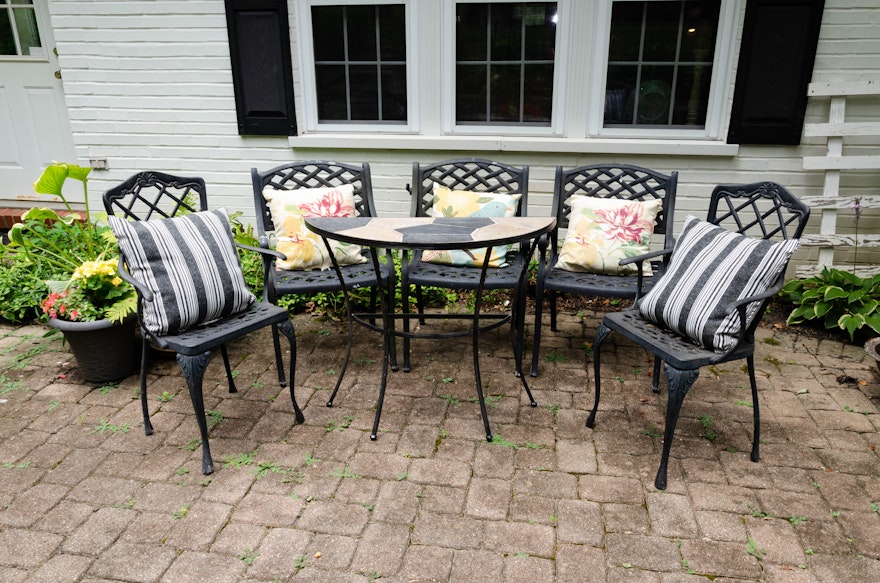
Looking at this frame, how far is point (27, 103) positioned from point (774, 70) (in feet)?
17.6

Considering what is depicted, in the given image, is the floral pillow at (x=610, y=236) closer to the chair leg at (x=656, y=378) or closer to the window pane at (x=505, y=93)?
the chair leg at (x=656, y=378)

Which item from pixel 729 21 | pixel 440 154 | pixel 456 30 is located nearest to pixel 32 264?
pixel 440 154

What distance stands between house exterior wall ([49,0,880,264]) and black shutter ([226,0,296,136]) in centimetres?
8

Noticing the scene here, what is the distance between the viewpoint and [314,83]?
166 inches

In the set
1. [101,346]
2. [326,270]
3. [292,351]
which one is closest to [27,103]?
[101,346]

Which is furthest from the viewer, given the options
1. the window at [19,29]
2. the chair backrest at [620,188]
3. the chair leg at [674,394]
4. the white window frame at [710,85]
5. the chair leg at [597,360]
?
the window at [19,29]

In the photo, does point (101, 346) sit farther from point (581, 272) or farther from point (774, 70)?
point (774, 70)

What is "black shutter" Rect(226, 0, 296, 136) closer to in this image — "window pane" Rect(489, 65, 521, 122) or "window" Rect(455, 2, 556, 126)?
"window" Rect(455, 2, 556, 126)

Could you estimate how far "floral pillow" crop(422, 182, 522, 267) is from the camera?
3.23m

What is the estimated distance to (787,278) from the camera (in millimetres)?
4152

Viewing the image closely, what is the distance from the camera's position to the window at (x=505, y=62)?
3.97m

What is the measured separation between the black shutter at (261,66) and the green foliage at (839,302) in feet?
11.4

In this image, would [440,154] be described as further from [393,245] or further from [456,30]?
[393,245]

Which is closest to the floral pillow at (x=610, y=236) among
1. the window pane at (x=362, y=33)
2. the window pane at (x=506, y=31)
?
the window pane at (x=506, y=31)
